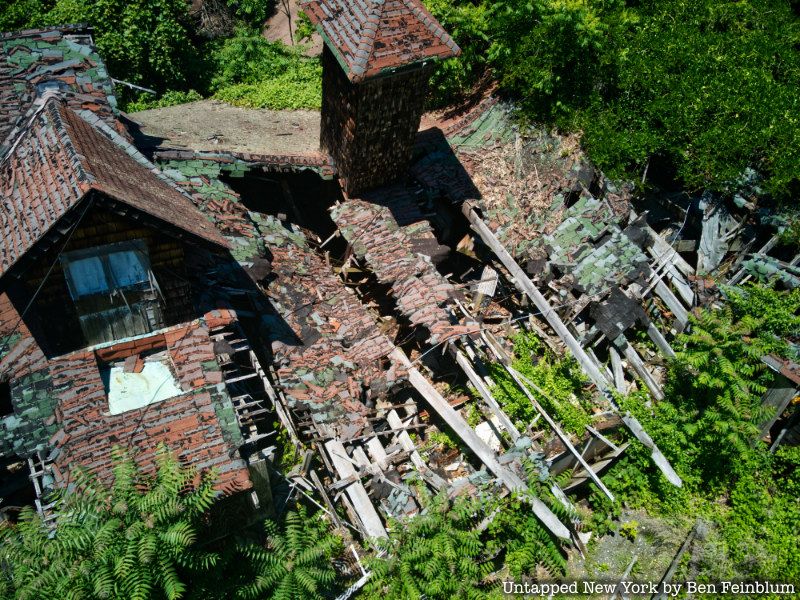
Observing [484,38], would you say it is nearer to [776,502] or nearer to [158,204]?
[158,204]

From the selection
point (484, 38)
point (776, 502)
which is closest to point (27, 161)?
point (484, 38)

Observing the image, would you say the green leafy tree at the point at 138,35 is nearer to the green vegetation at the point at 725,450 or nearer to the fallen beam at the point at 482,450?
the fallen beam at the point at 482,450

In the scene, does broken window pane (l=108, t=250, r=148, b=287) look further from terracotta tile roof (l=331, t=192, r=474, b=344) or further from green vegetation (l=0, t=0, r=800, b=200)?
green vegetation (l=0, t=0, r=800, b=200)

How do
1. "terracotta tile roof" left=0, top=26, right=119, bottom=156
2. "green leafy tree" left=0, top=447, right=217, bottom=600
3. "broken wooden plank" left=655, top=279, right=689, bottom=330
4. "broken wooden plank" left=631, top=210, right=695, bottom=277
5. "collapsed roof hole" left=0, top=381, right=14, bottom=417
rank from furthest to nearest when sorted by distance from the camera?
1. "broken wooden plank" left=631, top=210, right=695, bottom=277
2. "broken wooden plank" left=655, top=279, right=689, bottom=330
3. "terracotta tile roof" left=0, top=26, right=119, bottom=156
4. "collapsed roof hole" left=0, top=381, right=14, bottom=417
5. "green leafy tree" left=0, top=447, right=217, bottom=600

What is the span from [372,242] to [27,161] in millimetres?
6329

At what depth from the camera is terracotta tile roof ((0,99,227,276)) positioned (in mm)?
8266

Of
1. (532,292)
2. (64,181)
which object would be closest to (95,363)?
(64,181)

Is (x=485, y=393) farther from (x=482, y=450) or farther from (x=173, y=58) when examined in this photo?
(x=173, y=58)

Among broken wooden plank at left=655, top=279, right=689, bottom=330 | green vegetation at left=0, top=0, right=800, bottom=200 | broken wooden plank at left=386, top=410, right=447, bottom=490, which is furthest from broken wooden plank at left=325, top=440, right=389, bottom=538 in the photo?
green vegetation at left=0, top=0, right=800, bottom=200

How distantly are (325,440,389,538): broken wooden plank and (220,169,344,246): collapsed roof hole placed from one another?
5.61m

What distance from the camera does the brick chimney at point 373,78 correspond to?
11.7m

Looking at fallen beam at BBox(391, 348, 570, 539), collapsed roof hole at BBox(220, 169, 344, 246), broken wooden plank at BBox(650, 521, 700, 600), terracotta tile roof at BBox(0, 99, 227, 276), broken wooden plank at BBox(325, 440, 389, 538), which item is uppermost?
terracotta tile roof at BBox(0, 99, 227, 276)

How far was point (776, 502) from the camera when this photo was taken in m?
11.3

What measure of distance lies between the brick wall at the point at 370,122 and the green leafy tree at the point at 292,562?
741 cm
